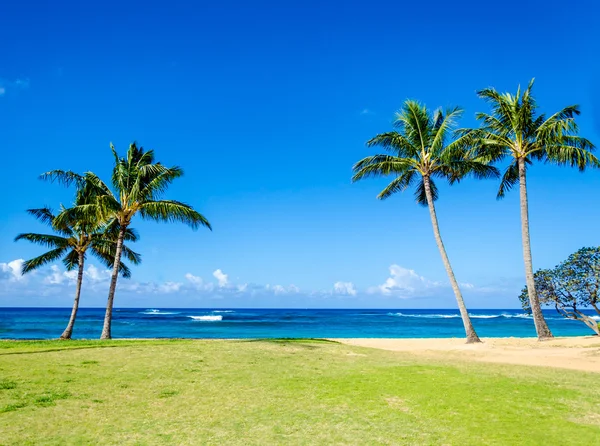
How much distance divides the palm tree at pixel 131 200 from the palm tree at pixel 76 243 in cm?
178

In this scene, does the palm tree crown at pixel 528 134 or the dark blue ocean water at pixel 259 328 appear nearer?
the palm tree crown at pixel 528 134

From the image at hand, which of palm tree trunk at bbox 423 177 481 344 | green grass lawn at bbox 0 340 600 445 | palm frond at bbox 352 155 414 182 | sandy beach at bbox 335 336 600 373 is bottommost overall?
sandy beach at bbox 335 336 600 373

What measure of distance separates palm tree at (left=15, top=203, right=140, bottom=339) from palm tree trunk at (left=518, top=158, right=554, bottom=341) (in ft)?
71.9

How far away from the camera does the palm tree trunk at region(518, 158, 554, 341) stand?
786 inches

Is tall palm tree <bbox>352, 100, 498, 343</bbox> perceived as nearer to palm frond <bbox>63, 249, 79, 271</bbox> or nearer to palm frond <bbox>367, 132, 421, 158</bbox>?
palm frond <bbox>367, 132, 421, 158</bbox>

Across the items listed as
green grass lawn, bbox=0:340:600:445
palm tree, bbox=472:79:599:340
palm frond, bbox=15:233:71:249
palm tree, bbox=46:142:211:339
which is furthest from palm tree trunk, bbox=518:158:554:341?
palm frond, bbox=15:233:71:249

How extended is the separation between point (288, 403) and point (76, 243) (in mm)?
22517

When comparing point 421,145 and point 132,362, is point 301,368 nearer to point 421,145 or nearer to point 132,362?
point 132,362

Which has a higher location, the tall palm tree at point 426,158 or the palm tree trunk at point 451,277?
the tall palm tree at point 426,158

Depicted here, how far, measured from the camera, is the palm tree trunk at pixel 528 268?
65.5 ft

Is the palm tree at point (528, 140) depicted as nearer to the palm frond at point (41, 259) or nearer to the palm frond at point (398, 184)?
the palm frond at point (398, 184)

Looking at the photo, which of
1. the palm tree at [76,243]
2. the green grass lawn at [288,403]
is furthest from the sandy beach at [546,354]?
the palm tree at [76,243]

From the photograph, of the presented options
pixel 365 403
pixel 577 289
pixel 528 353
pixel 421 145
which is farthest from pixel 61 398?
pixel 577 289

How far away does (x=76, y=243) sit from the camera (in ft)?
82.8
